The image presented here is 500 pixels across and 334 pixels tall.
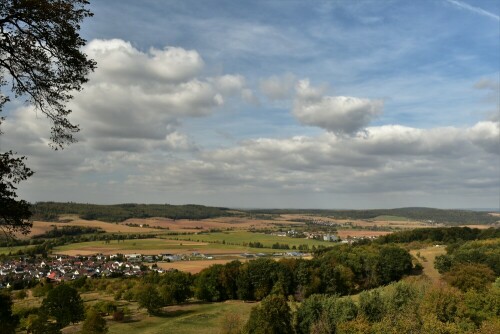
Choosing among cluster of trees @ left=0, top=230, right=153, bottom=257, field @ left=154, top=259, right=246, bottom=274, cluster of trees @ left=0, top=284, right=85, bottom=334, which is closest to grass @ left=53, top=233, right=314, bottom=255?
cluster of trees @ left=0, top=230, right=153, bottom=257

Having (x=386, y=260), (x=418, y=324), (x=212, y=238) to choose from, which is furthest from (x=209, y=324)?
(x=212, y=238)

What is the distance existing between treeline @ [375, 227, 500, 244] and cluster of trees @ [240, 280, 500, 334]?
331 ft

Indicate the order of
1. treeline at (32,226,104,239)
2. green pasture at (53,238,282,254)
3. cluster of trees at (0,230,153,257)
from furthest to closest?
treeline at (32,226,104,239) → green pasture at (53,238,282,254) → cluster of trees at (0,230,153,257)

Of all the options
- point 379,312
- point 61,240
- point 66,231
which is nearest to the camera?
point 379,312

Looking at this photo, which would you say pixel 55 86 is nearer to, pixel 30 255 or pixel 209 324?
pixel 209 324

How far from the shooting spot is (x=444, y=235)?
14125 centimetres

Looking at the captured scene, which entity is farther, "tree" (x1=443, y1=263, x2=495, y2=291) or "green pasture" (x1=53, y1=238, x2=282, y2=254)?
"green pasture" (x1=53, y1=238, x2=282, y2=254)

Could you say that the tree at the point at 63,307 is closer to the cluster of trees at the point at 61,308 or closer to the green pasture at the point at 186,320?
the cluster of trees at the point at 61,308

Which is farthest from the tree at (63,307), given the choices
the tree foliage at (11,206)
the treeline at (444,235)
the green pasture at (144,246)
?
the treeline at (444,235)

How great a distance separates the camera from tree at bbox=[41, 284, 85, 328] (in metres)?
55.7

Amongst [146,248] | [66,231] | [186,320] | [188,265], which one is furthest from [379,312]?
[66,231]

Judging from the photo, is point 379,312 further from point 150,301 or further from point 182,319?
point 150,301

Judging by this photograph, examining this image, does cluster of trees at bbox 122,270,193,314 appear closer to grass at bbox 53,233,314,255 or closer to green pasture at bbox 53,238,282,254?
grass at bbox 53,233,314,255

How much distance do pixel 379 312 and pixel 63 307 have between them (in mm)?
45994
